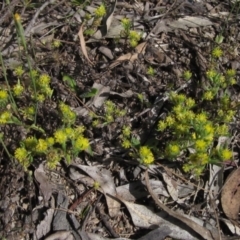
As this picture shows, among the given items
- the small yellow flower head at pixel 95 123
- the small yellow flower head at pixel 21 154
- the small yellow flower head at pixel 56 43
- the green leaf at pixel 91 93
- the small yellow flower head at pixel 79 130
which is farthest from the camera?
the small yellow flower head at pixel 56 43

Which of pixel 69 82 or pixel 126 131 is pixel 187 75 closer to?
pixel 126 131

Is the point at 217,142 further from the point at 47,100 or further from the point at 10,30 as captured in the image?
the point at 10,30

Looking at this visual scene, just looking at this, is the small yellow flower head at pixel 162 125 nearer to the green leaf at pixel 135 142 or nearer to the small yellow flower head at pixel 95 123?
the green leaf at pixel 135 142

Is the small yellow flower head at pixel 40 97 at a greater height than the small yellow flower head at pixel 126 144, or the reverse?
the small yellow flower head at pixel 40 97

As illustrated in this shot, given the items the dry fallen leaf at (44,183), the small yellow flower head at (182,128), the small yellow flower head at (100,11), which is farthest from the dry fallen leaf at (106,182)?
the small yellow flower head at (100,11)

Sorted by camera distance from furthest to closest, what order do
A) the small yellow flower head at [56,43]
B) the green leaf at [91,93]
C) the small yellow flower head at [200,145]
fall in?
the small yellow flower head at [56,43]
the green leaf at [91,93]
the small yellow flower head at [200,145]

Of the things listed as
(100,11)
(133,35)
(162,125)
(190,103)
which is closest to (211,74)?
(190,103)

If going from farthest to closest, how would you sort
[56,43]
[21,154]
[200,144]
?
[56,43] < [21,154] < [200,144]

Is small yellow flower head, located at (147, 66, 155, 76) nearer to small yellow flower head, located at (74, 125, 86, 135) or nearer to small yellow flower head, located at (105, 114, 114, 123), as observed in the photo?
small yellow flower head, located at (105, 114, 114, 123)

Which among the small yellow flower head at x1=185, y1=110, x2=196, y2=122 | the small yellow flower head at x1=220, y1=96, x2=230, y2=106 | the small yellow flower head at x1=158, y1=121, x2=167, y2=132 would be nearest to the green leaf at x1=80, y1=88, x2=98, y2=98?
the small yellow flower head at x1=158, y1=121, x2=167, y2=132

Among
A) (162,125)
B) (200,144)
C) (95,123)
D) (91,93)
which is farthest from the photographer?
(91,93)
